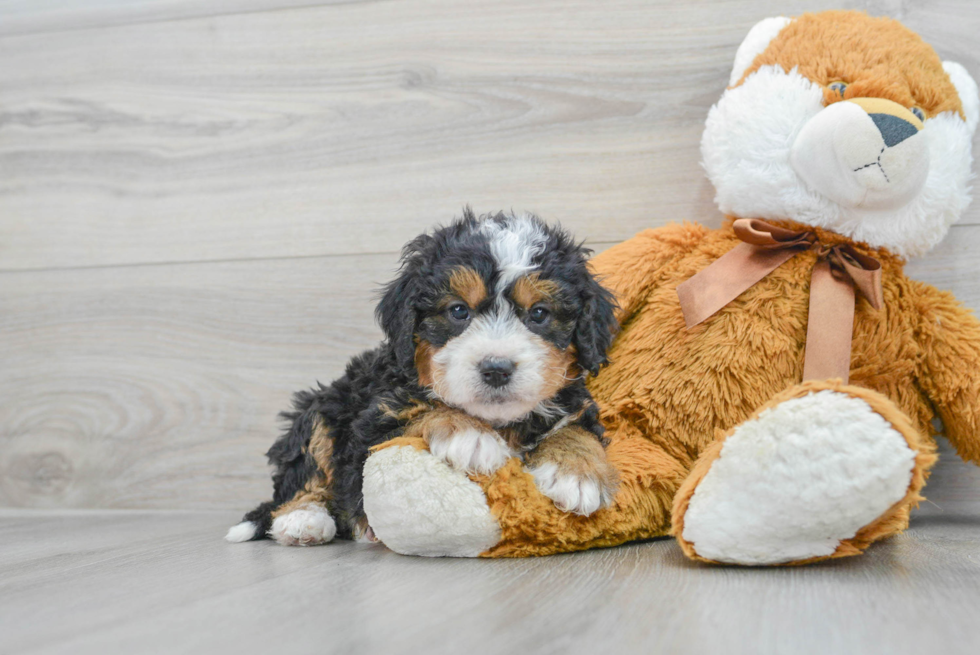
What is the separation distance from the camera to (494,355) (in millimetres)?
1458

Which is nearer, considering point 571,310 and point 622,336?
point 571,310

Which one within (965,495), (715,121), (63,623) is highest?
(715,121)

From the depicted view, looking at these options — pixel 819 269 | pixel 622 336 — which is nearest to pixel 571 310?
pixel 622 336

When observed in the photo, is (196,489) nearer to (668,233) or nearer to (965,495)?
(668,233)

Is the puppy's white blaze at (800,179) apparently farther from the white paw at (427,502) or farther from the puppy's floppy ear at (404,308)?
the white paw at (427,502)

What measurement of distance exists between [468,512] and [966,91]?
158 cm

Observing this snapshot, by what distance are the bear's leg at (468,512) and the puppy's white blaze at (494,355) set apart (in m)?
0.12

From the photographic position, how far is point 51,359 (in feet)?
8.68

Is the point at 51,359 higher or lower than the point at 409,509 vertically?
higher

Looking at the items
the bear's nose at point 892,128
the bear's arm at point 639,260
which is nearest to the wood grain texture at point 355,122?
the bear's arm at point 639,260

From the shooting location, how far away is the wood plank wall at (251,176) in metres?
2.30

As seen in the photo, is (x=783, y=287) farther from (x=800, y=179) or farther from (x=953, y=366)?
(x=953, y=366)

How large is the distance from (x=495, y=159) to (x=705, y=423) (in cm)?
106

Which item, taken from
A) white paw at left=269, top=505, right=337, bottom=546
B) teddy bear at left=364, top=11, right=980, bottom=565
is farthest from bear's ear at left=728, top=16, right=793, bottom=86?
white paw at left=269, top=505, right=337, bottom=546
